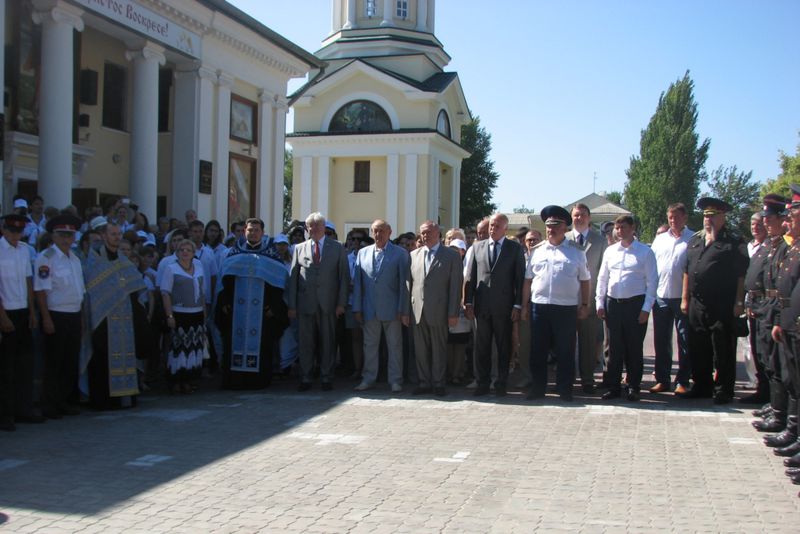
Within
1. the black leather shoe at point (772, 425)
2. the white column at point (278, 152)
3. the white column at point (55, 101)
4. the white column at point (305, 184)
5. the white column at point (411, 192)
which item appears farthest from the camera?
the white column at point (305, 184)

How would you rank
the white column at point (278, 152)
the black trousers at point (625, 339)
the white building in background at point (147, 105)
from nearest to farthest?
1. the black trousers at point (625, 339)
2. the white building in background at point (147, 105)
3. the white column at point (278, 152)

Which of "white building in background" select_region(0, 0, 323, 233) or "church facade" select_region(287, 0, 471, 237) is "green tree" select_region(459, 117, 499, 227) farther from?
"white building in background" select_region(0, 0, 323, 233)

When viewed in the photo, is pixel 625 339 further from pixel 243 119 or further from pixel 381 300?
pixel 243 119

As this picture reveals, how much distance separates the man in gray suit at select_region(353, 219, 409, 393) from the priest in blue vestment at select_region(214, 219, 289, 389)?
3.64 feet

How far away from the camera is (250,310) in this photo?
10.1 meters

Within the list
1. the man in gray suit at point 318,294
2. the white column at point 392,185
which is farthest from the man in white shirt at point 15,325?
the white column at point 392,185

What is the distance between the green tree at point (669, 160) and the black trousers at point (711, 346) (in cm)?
5715

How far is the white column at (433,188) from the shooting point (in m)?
38.7

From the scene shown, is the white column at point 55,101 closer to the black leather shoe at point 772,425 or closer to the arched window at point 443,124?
the black leather shoe at point 772,425

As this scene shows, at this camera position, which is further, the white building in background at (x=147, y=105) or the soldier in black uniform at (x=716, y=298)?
the white building in background at (x=147, y=105)

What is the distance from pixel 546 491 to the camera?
5527 mm

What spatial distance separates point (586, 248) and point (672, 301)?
1281 millimetres

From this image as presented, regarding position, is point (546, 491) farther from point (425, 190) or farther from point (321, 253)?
point (425, 190)

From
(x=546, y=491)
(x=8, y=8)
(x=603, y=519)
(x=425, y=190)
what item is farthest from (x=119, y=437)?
(x=425, y=190)
